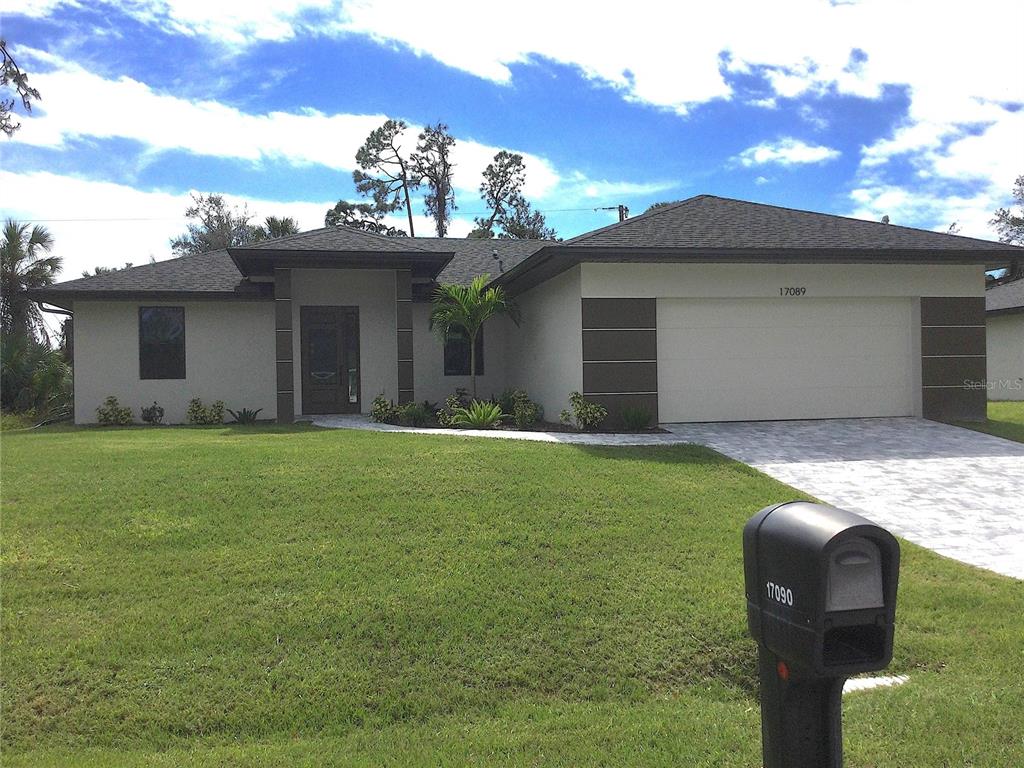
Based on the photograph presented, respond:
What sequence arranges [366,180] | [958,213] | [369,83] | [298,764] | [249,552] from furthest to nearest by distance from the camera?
[958,213], [366,180], [369,83], [249,552], [298,764]

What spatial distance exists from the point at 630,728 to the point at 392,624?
1.69 m

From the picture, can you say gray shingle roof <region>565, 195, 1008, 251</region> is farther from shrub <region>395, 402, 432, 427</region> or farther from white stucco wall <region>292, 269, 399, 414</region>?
white stucco wall <region>292, 269, 399, 414</region>

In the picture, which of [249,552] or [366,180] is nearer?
[249,552]

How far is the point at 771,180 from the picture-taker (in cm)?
2509

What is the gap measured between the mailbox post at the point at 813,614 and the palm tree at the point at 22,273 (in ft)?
92.5

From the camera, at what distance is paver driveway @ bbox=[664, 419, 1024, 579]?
7.02 meters

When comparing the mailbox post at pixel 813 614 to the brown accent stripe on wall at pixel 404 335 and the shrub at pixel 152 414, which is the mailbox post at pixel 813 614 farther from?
the shrub at pixel 152 414

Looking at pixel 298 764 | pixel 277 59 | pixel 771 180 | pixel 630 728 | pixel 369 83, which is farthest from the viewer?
pixel 771 180

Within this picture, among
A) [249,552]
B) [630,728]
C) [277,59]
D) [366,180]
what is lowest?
[630,728]

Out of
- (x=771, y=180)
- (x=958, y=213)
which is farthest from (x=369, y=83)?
(x=958, y=213)

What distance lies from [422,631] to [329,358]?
13.2m

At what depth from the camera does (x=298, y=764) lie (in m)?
3.40

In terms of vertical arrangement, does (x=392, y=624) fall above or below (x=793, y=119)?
below

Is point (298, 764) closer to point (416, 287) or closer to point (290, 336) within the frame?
point (290, 336)
